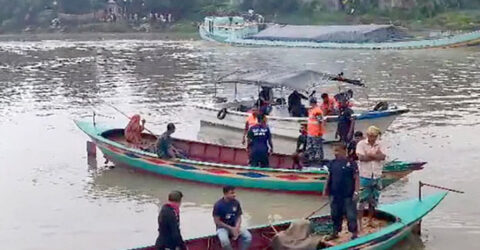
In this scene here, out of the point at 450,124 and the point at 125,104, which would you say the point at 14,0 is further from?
the point at 450,124

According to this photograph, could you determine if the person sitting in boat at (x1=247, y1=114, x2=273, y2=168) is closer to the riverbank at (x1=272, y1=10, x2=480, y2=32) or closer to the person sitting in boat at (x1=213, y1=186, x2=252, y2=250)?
the person sitting in boat at (x1=213, y1=186, x2=252, y2=250)

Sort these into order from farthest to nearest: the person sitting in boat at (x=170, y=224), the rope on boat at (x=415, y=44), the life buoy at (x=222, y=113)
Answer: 1. the rope on boat at (x=415, y=44)
2. the life buoy at (x=222, y=113)
3. the person sitting in boat at (x=170, y=224)

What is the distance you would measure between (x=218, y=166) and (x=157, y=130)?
843 cm

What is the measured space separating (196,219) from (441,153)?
25.0 ft

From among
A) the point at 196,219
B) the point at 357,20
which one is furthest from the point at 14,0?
the point at 196,219

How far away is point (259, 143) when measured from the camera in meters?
15.5

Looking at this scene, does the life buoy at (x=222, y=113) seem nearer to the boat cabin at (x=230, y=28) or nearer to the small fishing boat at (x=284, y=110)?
the small fishing boat at (x=284, y=110)

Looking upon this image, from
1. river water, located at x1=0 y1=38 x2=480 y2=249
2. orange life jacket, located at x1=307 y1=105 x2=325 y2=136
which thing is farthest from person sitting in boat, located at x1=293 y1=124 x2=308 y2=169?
river water, located at x1=0 y1=38 x2=480 y2=249

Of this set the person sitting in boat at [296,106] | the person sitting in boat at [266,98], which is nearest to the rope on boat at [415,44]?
the person sitting in boat at [266,98]

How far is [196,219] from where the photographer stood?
14.8 m

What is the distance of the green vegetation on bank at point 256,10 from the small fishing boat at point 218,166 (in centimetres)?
5824

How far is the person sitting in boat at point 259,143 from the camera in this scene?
1535 centimetres

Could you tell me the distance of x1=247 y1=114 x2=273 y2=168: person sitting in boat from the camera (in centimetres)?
1535

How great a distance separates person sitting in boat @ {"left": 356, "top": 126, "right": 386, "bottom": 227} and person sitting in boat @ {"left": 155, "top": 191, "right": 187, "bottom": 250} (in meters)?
3.46
